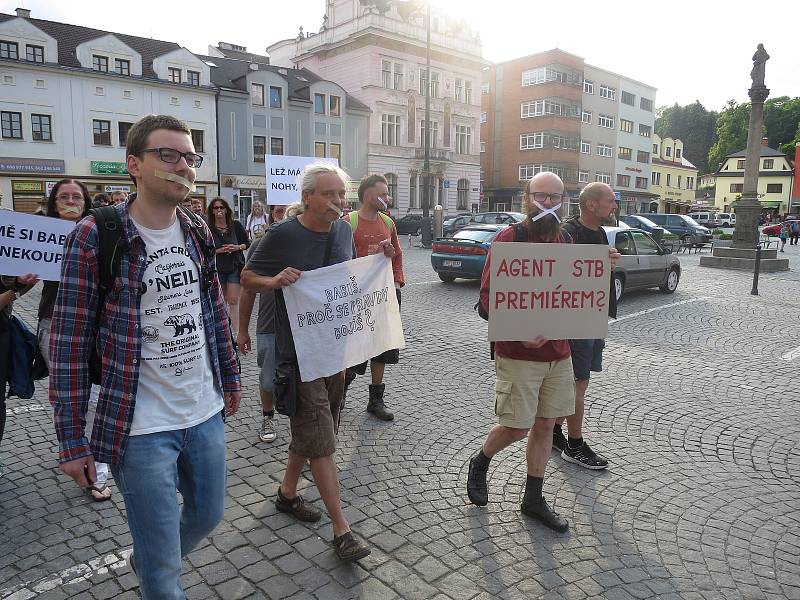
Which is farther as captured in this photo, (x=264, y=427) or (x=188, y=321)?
(x=264, y=427)

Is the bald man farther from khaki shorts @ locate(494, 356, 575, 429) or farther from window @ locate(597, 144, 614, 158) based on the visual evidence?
window @ locate(597, 144, 614, 158)

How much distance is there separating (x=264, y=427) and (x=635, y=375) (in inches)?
171

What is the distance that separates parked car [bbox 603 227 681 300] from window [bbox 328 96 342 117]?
116 ft

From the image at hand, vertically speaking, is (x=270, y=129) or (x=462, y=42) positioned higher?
(x=462, y=42)

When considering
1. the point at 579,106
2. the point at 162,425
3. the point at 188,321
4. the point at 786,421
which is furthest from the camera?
the point at 579,106

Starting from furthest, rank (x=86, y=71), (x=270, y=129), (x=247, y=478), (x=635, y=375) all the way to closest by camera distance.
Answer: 1. (x=270, y=129)
2. (x=86, y=71)
3. (x=635, y=375)
4. (x=247, y=478)

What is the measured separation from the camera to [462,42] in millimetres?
53750

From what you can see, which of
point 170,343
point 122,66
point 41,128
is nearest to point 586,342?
point 170,343

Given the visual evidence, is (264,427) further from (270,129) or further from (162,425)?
(270,129)

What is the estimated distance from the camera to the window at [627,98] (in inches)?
2653

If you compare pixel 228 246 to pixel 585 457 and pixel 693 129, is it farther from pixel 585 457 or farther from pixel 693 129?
pixel 693 129

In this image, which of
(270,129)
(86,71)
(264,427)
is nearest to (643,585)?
(264,427)

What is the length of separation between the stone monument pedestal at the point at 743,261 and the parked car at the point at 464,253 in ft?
30.9

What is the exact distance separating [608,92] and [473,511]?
69092mm
